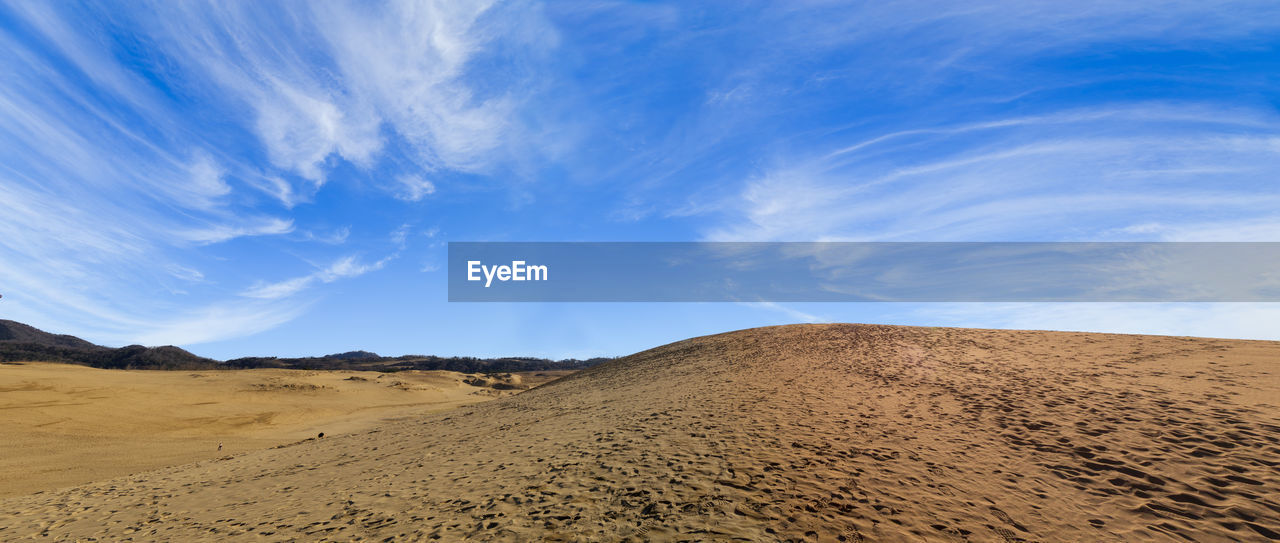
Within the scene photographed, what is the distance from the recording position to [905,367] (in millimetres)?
18125

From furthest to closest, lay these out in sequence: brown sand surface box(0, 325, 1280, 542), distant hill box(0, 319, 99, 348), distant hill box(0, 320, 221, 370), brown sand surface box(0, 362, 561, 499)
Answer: distant hill box(0, 319, 99, 348)
distant hill box(0, 320, 221, 370)
brown sand surface box(0, 362, 561, 499)
brown sand surface box(0, 325, 1280, 542)

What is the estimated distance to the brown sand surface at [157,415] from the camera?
18.5 metres

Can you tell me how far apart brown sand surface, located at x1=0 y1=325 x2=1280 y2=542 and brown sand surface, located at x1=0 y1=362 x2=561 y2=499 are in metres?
3.87

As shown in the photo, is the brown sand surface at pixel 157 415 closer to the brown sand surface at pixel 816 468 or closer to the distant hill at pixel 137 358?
the brown sand surface at pixel 816 468

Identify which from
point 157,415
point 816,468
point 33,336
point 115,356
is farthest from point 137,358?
point 816,468

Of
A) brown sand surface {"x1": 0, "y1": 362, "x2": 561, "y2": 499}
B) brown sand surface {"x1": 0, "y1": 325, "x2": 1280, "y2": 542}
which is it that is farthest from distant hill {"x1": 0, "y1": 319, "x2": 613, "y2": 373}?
brown sand surface {"x1": 0, "y1": 325, "x2": 1280, "y2": 542}

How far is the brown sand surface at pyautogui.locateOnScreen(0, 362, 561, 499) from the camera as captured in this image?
1852cm

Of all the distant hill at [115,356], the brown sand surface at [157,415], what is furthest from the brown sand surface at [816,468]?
the distant hill at [115,356]

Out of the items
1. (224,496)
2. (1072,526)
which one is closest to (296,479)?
(224,496)

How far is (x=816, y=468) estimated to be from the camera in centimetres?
963

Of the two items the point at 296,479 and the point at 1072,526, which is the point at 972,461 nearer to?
the point at 1072,526

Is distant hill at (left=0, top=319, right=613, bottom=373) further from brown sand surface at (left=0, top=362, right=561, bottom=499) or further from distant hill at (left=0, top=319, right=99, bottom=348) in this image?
brown sand surface at (left=0, top=362, right=561, bottom=499)

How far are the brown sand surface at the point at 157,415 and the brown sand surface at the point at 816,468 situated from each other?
12.7ft

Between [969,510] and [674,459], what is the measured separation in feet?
17.0
